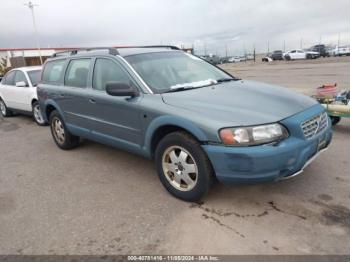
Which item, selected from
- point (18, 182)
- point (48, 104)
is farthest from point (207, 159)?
point (48, 104)

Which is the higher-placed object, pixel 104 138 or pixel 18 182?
pixel 104 138

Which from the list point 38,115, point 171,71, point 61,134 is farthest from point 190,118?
point 38,115

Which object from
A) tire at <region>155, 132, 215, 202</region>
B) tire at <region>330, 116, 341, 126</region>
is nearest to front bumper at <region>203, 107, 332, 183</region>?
tire at <region>155, 132, 215, 202</region>

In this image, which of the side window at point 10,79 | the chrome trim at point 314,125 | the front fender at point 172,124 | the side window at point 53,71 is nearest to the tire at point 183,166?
the front fender at point 172,124

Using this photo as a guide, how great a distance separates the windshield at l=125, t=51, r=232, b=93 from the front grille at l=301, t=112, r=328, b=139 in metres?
1.37

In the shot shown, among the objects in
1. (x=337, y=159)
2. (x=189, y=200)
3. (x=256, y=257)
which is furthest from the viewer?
(x=337, y=159)

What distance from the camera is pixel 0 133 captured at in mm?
8250

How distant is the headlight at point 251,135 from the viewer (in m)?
3.14

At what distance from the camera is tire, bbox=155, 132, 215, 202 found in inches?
135

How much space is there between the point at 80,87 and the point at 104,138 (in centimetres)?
95

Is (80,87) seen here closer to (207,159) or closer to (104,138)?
(104,138)

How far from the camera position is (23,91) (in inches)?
345

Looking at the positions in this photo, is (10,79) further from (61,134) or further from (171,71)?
(171,71)

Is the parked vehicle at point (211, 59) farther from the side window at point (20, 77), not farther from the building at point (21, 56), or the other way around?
the building at point (21, 56)
